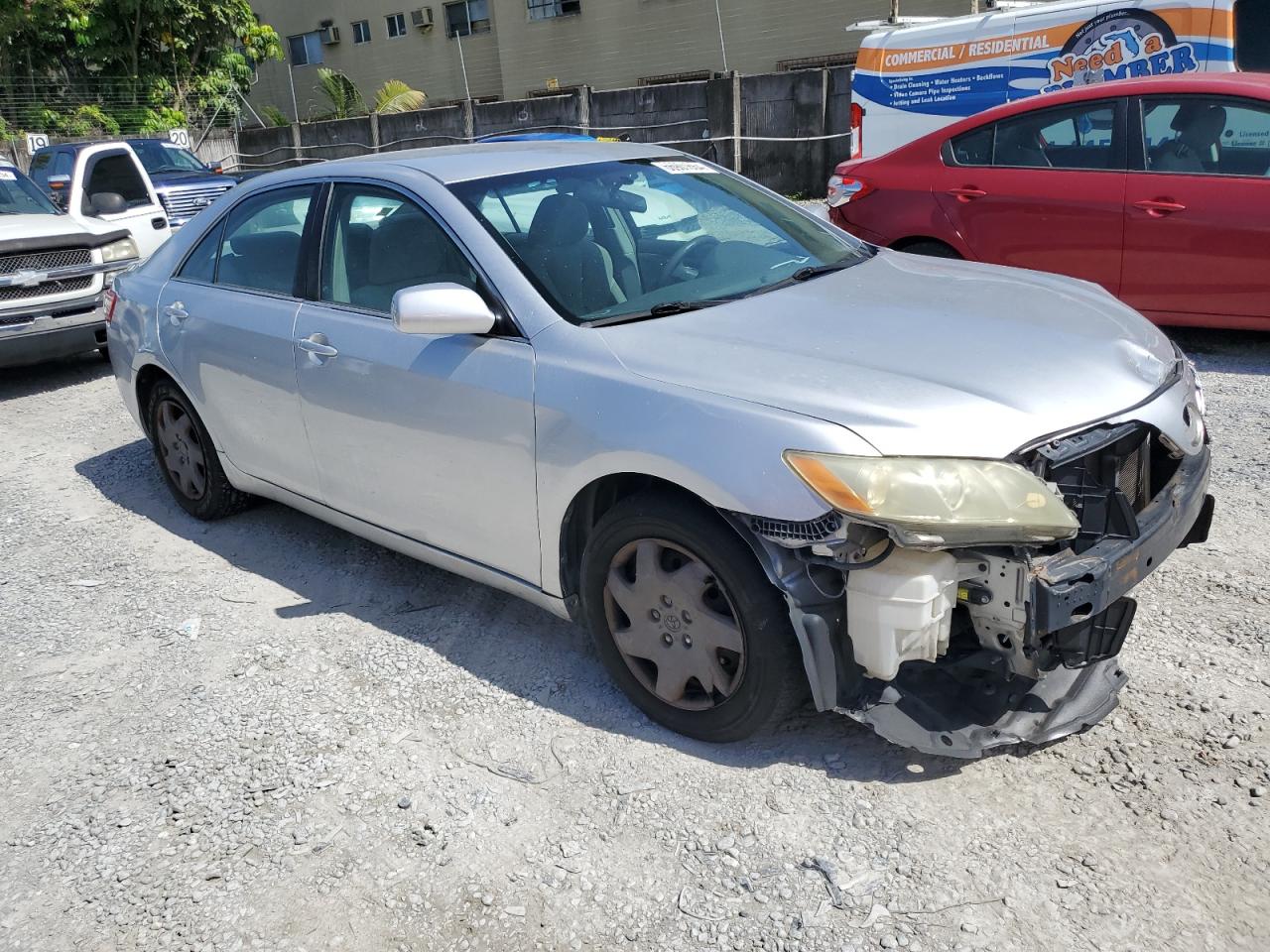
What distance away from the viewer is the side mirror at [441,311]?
11.0 ft

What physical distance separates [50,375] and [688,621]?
8.05 metres

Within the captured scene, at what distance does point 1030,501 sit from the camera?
263cm

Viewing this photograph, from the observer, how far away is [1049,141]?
677 cm

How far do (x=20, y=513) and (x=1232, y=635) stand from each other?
5594 millimetres

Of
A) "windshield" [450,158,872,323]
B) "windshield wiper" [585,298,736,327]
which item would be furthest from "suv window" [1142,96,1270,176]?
"windshield wiper" [585,298,736,327]

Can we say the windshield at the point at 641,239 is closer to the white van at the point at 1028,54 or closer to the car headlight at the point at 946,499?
the car headlight at the point at 946,499

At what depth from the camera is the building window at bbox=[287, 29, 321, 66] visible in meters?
31.3

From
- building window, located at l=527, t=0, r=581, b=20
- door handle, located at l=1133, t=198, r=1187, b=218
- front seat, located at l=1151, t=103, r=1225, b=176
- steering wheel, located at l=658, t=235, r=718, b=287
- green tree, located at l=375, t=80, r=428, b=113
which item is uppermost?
building window, located at l=527, t=0, r=581, b=20

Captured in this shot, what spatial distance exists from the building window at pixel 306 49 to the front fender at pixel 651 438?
3151 cm

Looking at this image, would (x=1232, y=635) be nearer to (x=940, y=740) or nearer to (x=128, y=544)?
(x=940, y=740)

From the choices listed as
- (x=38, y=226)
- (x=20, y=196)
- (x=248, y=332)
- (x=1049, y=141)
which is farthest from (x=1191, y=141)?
(x=20, y=196)

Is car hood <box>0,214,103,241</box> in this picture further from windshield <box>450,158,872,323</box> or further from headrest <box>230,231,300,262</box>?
windshield <box>450,158,872,323</box>

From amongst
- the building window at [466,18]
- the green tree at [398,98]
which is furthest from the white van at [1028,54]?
the green tree at [398,98]

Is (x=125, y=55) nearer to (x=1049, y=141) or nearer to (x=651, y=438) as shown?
(x=1049, y=141)
